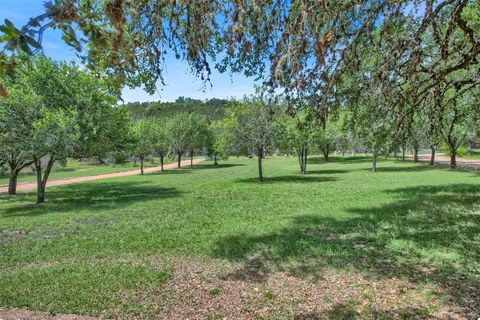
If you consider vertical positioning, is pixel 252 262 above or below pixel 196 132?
below

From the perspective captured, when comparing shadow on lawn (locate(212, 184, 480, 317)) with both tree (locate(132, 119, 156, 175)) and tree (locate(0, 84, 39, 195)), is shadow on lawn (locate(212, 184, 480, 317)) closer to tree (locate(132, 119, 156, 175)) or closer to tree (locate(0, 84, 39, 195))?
tree (locate(0, 84, 39, 195))

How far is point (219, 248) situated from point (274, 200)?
7.13m

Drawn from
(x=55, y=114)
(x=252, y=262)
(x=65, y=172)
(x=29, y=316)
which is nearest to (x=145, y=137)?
(x=65, y=172)

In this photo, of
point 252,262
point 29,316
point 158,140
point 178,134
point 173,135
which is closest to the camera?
Answer: point 29,316

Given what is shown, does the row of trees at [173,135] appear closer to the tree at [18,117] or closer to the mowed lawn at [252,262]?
the tree at [18,117]

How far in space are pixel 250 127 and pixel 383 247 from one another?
15.2 m

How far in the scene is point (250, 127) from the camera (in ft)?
69.2

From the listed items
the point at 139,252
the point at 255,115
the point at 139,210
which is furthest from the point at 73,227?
the point at 255,115

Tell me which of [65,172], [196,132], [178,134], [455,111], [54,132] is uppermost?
[196,132]

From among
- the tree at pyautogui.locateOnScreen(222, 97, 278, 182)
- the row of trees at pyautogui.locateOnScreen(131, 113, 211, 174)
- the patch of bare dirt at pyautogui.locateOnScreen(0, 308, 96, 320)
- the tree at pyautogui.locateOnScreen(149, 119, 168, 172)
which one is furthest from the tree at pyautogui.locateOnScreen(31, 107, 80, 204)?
the tree at pyautogui.locateOnScreen(149, 119, 168, 172)

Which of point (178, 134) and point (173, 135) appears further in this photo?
point (178, 134)

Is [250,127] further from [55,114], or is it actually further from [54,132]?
[54,132]

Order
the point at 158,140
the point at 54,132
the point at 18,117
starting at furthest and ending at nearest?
1. the point at 158,140
2. the point at 18,117
3. the point at 54,132

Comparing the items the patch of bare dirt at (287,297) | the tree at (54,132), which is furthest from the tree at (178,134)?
the patch of bare dirt at (287,297)
